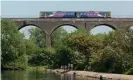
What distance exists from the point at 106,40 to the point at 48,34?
36590mm

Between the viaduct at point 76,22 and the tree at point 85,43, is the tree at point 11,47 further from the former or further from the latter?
the viaduct at point 76,22

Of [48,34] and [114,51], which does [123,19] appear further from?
[114,51]

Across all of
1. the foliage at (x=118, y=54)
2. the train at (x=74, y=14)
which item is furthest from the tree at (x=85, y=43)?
the train at (x=74, y=14)

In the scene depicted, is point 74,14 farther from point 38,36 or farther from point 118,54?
point 118,54

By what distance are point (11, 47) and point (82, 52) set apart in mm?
10757

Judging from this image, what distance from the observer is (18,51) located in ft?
210

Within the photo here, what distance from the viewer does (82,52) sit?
64.9 meters

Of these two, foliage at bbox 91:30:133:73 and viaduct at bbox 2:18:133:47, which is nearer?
foliage at bbox 91:30:133:73

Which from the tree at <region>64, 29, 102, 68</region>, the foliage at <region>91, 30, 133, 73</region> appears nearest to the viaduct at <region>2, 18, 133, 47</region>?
the tree at <region>64, 29, 102, 68</region>

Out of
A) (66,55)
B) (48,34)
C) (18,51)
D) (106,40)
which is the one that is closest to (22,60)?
(18,51)

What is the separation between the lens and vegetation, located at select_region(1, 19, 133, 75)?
167 ft

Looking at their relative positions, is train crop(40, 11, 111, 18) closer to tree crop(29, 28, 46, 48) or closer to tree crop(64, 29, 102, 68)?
tree crop(29, 28, 46, 48)

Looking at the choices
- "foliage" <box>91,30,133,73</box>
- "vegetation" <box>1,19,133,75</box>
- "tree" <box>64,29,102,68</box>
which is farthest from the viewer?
"tree" <box>64,29,102,68</box>

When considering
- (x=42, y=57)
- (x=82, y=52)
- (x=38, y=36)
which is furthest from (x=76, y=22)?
(x=82, y=52)
